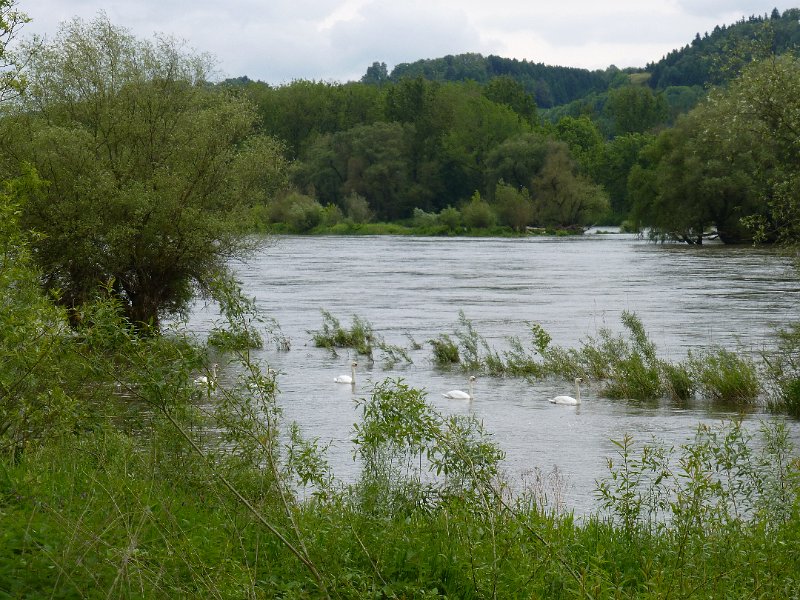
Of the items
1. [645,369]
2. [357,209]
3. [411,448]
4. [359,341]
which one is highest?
[357,209]

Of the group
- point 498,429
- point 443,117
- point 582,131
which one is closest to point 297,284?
point 498,429

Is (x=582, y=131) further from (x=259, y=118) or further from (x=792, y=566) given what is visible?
(x=792, y=566)

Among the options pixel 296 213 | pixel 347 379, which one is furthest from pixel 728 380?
pixel 296 213

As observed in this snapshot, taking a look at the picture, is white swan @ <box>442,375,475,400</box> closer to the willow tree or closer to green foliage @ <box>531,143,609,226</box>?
the willow tree

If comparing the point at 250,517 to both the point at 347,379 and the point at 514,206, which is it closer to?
the point at 347,379

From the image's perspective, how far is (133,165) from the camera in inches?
1059

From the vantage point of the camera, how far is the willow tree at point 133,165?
83.8 ft

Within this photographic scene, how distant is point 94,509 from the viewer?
24.0 feet

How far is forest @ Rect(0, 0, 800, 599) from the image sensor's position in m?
6.64

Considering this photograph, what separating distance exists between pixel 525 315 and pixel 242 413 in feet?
90.1

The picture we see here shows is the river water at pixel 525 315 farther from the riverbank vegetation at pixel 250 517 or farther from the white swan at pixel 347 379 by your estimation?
the riverbank vegetation at pixel 250 517

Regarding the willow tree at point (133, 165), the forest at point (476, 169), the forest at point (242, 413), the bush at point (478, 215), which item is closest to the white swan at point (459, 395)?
the forest at point (242, 413)

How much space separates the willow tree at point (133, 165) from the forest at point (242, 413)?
0.07 meters

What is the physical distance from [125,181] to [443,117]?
326 ft
